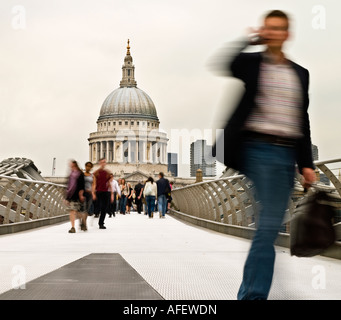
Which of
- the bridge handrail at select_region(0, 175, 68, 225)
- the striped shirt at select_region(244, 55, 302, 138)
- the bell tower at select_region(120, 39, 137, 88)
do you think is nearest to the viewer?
the striped shirt at select_region(244, 55, 302, 138)

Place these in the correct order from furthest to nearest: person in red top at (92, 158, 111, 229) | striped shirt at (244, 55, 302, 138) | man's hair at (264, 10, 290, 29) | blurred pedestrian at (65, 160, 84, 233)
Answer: person in red top at (92, 158, 111, 229)
blurred pedestrian at (65, 160, 84, 233)
man's hair at (264, 10, 290, 29)
striped shirt at (244, 55, 302, 138)

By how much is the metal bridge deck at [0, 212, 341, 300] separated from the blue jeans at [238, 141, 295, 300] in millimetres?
692

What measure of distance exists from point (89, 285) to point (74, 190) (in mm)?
9450

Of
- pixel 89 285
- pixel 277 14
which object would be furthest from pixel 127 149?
pixel 277 14

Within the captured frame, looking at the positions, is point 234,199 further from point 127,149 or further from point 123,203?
point 127,149

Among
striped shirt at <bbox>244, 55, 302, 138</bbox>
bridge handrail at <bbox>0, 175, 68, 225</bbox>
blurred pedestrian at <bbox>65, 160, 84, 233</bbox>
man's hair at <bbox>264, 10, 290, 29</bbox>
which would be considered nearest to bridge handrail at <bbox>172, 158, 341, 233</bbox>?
striped shirt at <bbox>244, 55, 302, 138</bbox>

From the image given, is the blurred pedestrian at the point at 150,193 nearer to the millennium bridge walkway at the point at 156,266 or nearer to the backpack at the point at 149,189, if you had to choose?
the backpack at the point at 149,189

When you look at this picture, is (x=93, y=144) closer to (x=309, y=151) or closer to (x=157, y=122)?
(x=157, y=122)

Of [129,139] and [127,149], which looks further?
[129,139]

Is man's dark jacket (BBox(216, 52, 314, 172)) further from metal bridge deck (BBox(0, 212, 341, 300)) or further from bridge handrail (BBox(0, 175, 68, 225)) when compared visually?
bridge handrail (BBox(0, 175, 68, 225))

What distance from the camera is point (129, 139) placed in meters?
146

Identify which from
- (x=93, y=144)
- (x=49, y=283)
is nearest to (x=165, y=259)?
(x=49, y=283)

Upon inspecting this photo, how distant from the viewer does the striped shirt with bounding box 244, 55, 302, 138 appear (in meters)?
4.29
